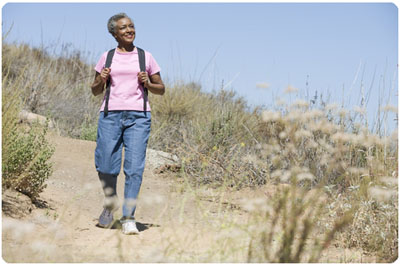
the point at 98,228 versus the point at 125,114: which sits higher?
the point at 125,114

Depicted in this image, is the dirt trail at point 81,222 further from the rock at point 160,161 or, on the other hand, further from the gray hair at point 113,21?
the gray hair at point 113,21

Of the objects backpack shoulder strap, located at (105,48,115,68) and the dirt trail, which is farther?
backpack shoulder strap, located at (105,48,115,68)

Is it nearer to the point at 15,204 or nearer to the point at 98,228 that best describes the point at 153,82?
the point at 98,228

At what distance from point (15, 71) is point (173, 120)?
4.52 meters

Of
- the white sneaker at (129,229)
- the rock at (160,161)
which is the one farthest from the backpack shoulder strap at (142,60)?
the rock at (160,161)

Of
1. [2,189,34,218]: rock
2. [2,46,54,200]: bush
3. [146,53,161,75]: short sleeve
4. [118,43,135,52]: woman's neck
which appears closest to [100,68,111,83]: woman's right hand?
[118,43,135,52]: woman's neck

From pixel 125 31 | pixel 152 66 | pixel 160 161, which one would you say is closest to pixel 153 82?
pixel 152 66

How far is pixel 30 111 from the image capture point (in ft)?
34.4

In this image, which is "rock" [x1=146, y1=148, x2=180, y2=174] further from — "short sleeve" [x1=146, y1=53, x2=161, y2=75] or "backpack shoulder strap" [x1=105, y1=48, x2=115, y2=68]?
"backpack shoulder strap" [x1=105, y1=48, x2=115, y2=68]

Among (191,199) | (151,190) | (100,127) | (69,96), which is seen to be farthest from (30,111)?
(100,127)

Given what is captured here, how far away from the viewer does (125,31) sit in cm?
476

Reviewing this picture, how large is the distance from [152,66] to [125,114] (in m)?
0.50

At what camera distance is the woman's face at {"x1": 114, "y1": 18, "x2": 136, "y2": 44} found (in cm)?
477

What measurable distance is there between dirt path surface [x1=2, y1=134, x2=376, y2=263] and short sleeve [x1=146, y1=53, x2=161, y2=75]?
107 cm
